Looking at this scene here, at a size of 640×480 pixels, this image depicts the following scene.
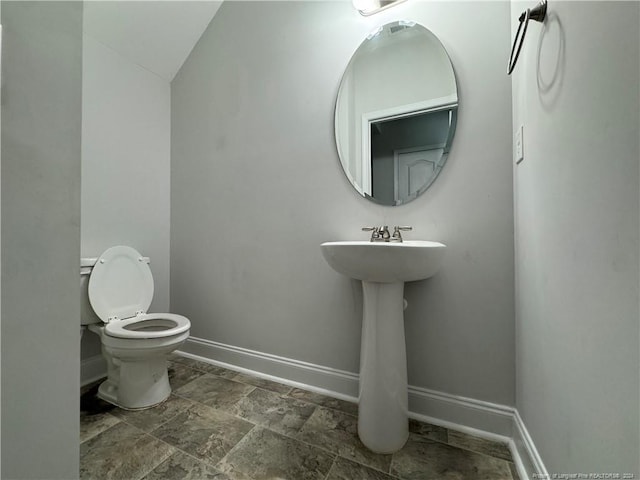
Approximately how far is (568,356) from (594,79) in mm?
620

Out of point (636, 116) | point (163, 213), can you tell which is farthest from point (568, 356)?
point (163, 213)

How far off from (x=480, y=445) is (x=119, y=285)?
1.92 metres

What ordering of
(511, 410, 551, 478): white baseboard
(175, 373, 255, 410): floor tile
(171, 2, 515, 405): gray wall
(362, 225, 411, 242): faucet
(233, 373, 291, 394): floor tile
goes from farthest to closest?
1. (233, 373, 291, 394): floor tile
2. (175, 373, 255, 410): floor tile
3. (362, 225, 411, 242): faucet
4. (171, 2, 515, 405): gray wall
5. (511, 410, 551, 478): white baseboard

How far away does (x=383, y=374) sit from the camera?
1070mm

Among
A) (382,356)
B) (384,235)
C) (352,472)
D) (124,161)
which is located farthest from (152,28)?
(352,472)

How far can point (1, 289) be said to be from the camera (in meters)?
0.44

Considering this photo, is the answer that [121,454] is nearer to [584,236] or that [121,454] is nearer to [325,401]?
[325,401]

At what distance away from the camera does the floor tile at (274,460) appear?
960 mm

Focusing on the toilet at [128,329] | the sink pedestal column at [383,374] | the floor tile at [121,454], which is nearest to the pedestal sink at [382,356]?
the sink pedestal column at [383,374]

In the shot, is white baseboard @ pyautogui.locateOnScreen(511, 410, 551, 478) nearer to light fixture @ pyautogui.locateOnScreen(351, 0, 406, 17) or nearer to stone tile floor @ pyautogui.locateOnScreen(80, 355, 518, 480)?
stone tile floor @ pyautogui.locateOnScreen(80, 355, 518, 480)

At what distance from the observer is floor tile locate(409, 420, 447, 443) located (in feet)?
3.76

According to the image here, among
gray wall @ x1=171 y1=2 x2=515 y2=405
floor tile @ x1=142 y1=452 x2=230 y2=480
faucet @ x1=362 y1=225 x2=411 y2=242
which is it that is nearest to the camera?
floor tile @ x1=142 y1=452 x2=230 y2=480

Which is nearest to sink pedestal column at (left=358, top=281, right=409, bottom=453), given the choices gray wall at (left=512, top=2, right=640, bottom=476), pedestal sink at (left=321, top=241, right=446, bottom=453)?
pedestal sink at (left=321, top=241, right=446, bottom=453)

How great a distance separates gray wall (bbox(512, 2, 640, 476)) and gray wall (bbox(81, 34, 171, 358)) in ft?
7.02
